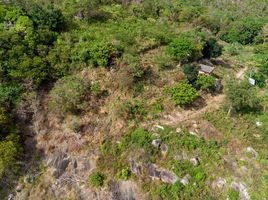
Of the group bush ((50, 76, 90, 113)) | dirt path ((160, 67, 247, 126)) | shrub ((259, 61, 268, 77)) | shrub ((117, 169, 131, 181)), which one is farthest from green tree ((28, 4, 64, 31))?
shrub ((259, 61, 268, 77))

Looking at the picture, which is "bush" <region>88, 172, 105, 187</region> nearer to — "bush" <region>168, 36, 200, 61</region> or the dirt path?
the dirt path

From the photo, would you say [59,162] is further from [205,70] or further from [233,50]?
[233,50]

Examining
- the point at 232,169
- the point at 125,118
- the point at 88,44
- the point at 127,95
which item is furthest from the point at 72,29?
the point at 232,169

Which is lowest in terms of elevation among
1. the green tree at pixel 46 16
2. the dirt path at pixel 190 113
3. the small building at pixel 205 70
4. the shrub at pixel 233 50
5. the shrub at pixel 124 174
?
the shrub at pixel 124 174

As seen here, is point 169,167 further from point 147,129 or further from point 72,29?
point 72,29

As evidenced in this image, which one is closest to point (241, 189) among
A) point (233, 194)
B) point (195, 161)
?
point (233, 194)

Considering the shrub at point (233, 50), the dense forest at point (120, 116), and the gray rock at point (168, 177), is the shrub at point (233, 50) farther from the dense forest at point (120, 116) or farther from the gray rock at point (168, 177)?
the gray rock at point (168, 177)

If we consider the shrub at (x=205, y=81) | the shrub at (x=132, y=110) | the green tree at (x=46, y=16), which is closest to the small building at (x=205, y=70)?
the shrub at (x=205, y=81)
